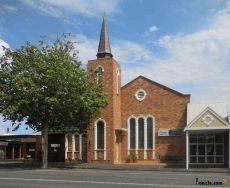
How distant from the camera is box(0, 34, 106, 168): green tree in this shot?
105 ft

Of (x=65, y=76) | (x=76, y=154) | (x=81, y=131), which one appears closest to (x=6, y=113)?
(x=65, y=76)

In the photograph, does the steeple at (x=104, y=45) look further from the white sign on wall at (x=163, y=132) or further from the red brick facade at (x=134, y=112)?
the white sign on wall at (x=163, y=132)

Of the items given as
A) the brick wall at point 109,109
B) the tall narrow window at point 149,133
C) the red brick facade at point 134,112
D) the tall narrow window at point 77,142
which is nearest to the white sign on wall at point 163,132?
the red brick facade at point 134,112

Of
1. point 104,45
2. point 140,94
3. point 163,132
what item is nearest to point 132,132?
point 163,132

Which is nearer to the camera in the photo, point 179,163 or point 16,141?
point 179,163

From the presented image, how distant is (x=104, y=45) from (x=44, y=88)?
1109 centimetres

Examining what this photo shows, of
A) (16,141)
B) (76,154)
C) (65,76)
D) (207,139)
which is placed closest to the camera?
(65,76)

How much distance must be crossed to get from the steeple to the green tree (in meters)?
6.99

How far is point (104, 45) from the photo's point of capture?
42031 mm

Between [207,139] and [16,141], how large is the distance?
24.3 metres

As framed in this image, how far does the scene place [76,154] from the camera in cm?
4228

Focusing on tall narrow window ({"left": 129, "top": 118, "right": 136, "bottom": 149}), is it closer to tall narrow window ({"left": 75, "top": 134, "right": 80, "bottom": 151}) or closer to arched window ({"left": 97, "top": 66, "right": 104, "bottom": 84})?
Result: arched window ({"left": 97, "top": 66, "right": 104, "bottom": 84})

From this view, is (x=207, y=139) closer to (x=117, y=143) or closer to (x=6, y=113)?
(x=117, y=143)

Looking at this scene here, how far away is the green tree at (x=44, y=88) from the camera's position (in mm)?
32031
